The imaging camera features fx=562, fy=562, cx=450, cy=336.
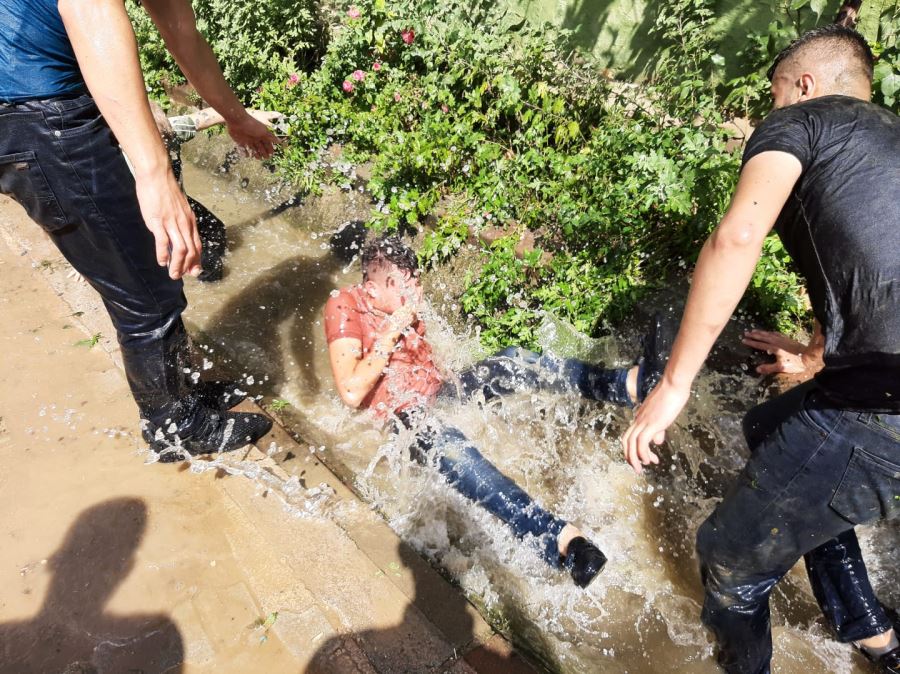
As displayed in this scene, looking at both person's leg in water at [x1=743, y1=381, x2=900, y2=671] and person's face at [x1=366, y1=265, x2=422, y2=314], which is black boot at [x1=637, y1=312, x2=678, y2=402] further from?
person's face at [x1=366, y1=265, x2=422, y2=314]

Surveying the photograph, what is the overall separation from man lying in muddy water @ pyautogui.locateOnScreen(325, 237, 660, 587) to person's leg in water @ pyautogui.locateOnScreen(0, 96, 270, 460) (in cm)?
70

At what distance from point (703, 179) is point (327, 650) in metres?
2.81

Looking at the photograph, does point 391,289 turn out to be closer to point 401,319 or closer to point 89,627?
point 401,319

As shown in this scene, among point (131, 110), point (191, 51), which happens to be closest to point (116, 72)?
point (131, 110)

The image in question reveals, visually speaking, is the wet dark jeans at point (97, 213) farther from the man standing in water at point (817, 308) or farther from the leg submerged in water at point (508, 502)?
the man standing in water at point (817, 308)

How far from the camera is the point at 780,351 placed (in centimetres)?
283

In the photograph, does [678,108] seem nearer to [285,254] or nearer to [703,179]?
[703,179]

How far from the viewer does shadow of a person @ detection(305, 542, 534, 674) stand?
198cm

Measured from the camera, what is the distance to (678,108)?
3.49 metres

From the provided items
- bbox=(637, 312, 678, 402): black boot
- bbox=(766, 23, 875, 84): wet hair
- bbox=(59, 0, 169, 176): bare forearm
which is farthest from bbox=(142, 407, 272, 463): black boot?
bbox=(766, 23, 875, 84): wet hair

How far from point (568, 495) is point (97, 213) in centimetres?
253

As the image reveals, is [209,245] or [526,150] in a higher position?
[526,150]

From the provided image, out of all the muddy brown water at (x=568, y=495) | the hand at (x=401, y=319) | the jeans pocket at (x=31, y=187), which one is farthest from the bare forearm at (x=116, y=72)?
the muddy brown water at (x=568, y=495)

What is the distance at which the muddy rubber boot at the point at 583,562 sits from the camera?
2.40 m
